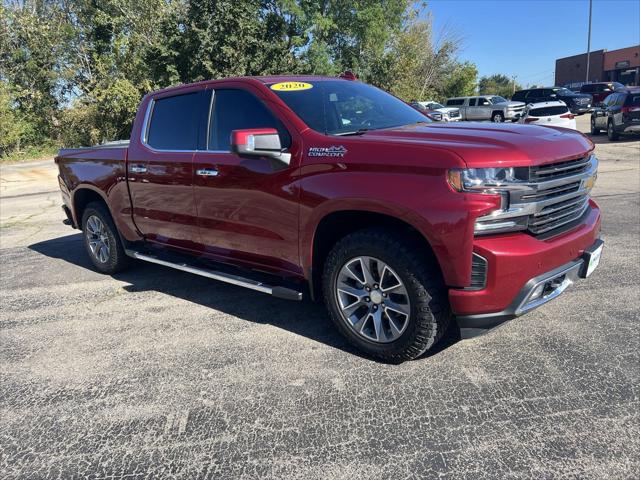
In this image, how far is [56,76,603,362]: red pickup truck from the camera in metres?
2.86

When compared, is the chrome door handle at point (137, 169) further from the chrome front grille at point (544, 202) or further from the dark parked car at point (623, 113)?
the dark parked car at point (623, 113)

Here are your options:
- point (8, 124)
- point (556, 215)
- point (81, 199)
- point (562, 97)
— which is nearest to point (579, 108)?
point (562, 97)

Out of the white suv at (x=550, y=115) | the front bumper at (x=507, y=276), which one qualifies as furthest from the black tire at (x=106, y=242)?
the white suv at (x=550, y=115)

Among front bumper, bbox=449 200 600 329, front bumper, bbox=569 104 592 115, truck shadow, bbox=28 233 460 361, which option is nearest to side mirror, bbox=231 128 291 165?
truck shadow, bbox=28 233 460 361

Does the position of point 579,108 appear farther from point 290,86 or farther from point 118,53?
point 290,86

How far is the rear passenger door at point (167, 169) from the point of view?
4.47 meters

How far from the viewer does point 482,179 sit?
2805 mm

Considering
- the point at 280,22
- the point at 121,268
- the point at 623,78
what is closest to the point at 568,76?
the point at 623,78

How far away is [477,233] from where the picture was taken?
280cm

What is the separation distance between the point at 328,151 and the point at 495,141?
1049 mm

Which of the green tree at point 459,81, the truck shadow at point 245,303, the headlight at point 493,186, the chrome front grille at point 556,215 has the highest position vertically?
the green tree at point 459,81

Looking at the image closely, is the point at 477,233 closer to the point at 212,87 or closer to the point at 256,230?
the point at 256,230

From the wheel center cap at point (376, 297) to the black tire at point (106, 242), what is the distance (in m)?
3.41

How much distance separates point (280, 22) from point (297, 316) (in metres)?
19.1
